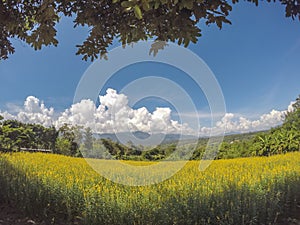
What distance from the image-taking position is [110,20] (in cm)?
292

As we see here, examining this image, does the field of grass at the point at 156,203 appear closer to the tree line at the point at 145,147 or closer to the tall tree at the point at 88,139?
the tree line at the point at 145,147

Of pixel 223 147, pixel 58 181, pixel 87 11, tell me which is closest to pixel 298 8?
pixel 87 11

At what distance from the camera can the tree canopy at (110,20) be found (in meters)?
2.03

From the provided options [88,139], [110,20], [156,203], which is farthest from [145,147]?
[110,20]

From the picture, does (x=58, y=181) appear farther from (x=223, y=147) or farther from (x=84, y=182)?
(x=223, y=147)

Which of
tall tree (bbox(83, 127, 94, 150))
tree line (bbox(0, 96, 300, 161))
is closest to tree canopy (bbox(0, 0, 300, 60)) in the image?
tree line (bbox(0, 96, 300, 161))

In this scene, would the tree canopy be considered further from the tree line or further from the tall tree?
the tall tree

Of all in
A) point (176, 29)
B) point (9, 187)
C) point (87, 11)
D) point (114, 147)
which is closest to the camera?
point (176, 29)

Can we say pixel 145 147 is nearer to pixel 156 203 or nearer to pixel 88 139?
pixel 88 139

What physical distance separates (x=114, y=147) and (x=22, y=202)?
7781mm

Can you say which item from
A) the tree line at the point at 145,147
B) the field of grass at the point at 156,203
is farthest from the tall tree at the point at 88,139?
the field of grass at the point at 156,203

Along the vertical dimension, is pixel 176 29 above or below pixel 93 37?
below

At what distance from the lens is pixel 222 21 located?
7.33 feet

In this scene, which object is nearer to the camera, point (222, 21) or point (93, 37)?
point (222, 21)
